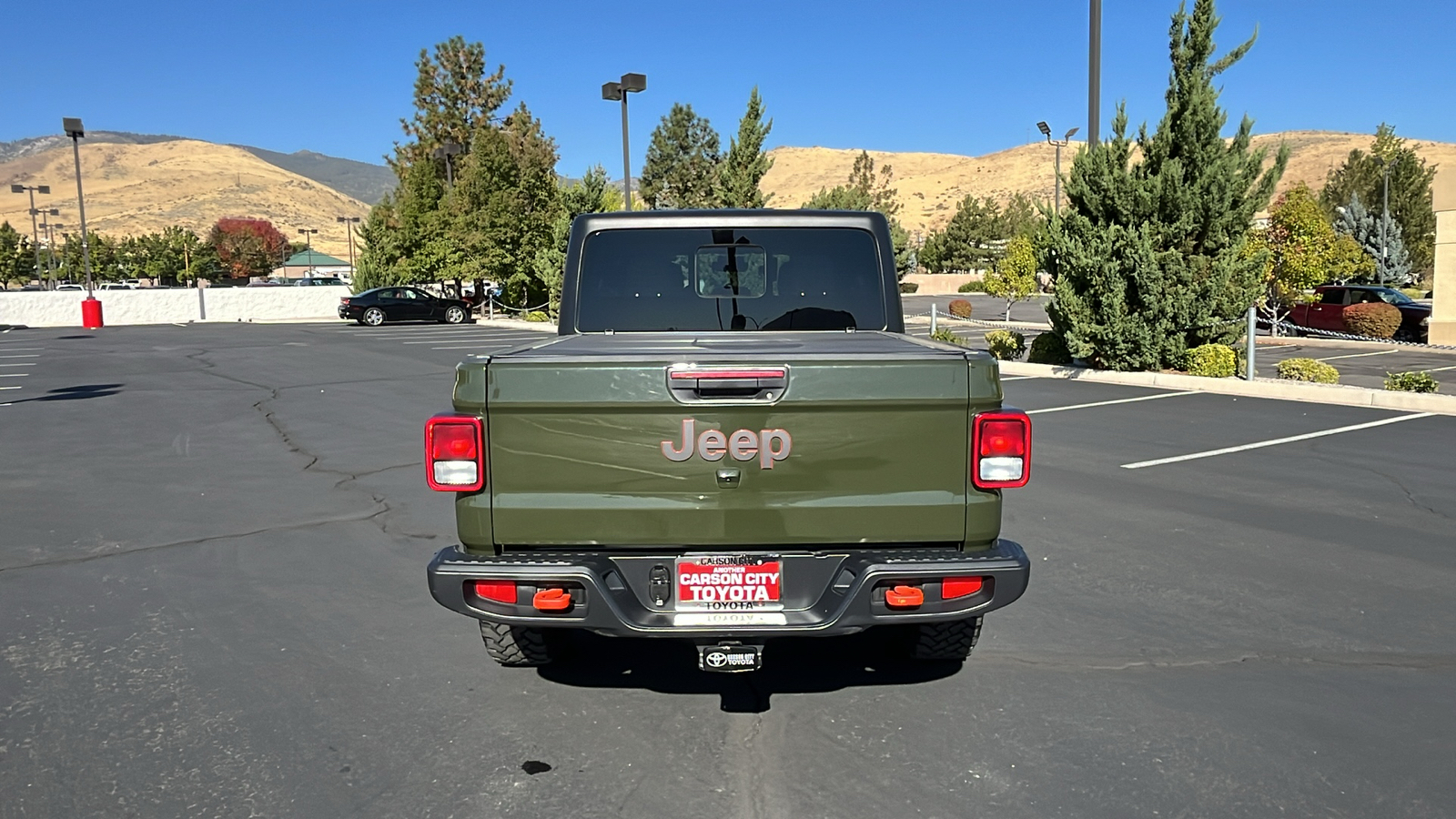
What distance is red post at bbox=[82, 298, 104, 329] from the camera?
136ft

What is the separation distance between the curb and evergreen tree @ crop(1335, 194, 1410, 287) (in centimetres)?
2934

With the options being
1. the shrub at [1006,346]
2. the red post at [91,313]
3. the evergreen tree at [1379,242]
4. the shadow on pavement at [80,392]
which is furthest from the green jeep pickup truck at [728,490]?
the red post at [91,313]

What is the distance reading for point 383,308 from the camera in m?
39.5

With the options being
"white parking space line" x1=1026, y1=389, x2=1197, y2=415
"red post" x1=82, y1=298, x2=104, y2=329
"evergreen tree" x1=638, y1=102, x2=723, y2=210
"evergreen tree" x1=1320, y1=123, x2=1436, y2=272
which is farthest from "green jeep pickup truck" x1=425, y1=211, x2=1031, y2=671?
"evergreen tree" x1=638, y1=102, x2=723, y2=210

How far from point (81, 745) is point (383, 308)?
37.4m

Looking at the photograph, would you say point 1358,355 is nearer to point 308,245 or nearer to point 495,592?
point 495,592

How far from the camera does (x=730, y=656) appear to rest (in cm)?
371

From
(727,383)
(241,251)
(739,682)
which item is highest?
(241,251)

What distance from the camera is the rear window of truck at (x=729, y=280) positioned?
5.42 metres

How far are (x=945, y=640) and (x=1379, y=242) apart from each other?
45820 millimetres

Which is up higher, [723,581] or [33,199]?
[33,199]

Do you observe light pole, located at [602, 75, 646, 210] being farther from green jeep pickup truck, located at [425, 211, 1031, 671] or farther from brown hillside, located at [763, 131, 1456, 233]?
brown hillside, located at [763, 131, 1456, 233]

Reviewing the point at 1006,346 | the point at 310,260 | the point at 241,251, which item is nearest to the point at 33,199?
the point at 241,251

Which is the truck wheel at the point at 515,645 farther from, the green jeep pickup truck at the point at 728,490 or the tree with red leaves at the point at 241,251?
the tree with red leaves at the point at 241,251
